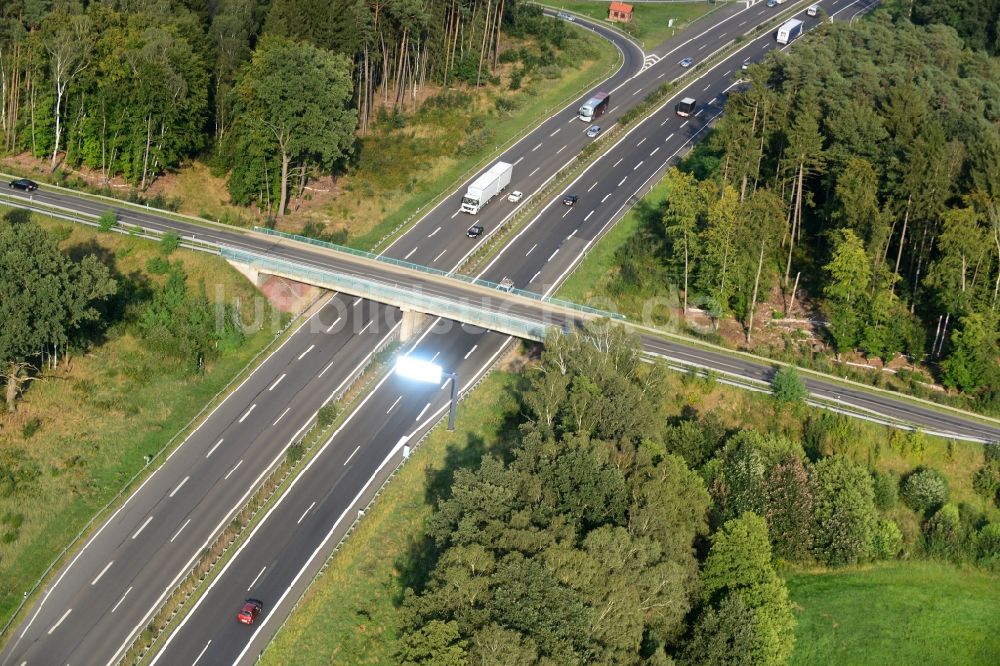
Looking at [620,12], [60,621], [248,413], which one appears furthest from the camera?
[620,12]

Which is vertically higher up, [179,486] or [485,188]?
[485,188]

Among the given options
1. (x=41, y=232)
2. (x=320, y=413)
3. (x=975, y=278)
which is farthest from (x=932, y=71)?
(x=41, y=232)

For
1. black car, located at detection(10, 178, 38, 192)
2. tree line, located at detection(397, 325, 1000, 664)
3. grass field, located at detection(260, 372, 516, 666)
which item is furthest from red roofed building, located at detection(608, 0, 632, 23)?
grass field, located at detection(260, 372, 516, 666)

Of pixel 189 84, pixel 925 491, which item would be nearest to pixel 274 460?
pixel 189 84

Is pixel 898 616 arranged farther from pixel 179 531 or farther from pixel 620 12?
pixel 620 12

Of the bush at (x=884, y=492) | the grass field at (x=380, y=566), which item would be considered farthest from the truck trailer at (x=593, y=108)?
the bush at (x=884, y=492)

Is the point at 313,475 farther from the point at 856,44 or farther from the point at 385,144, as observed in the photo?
the point at 856,44

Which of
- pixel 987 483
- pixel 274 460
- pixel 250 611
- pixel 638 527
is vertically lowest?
pixel 250 611
